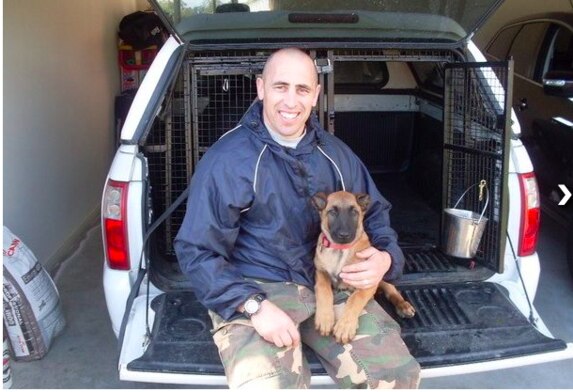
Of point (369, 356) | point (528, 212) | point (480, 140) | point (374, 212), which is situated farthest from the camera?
point (480, 140)

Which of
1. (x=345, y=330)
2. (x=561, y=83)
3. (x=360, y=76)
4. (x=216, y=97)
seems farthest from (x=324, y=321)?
(x=360, y=76)

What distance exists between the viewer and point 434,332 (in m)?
2.61

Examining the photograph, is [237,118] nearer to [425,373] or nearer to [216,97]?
[216,97]

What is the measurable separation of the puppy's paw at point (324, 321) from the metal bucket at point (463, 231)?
1148mm

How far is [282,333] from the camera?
216cm

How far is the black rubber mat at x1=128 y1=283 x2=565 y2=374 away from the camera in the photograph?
2416 mm

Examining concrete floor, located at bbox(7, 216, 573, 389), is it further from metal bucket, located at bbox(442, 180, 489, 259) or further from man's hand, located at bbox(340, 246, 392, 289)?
man's hand, located at bbox(340, 246, 392, 289)

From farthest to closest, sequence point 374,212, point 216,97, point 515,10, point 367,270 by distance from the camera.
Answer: point 515,10, point 216,97, point 374,212, point 367,270

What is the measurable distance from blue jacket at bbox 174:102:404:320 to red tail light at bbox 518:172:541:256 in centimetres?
83

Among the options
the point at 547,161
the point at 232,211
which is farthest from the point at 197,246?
the point at 547,161

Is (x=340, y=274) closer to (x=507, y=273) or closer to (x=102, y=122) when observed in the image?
(x=507, y=273)

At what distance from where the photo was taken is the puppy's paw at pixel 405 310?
2.74 metres

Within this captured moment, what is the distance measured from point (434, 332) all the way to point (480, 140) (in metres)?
1.21

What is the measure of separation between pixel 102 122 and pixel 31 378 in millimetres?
3649
